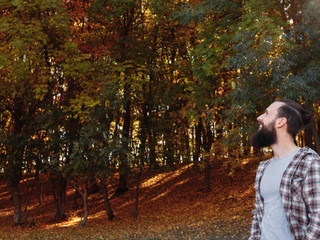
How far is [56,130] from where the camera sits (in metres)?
15.6

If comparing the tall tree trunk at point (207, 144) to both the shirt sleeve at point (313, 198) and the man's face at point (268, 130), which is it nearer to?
the man's face at point (268, 130)

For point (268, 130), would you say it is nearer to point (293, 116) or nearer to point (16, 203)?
point (293, 116)

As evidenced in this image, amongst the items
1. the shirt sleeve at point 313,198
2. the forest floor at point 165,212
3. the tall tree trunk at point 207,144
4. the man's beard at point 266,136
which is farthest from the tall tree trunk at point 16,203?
the shirt sleeve at point 313,198

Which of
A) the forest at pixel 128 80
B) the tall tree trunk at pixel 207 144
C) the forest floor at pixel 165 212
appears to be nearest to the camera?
the forest at pixel 128 80

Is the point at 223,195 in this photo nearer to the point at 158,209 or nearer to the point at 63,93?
the point at 158,209

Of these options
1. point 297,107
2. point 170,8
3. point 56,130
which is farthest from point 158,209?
point 297,107

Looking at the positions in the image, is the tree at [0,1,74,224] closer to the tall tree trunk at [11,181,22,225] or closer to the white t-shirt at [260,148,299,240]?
the tall tree trunk at [11,181,22,225]

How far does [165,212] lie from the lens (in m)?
18.8

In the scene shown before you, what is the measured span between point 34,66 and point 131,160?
18.8 ft

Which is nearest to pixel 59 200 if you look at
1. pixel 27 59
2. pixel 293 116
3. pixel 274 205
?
pixel 27 59

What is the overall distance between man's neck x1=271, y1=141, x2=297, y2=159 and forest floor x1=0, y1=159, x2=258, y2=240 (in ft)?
29.5

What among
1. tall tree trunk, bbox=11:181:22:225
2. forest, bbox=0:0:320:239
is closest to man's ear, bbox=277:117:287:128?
forest, bbox=0:0:320:239

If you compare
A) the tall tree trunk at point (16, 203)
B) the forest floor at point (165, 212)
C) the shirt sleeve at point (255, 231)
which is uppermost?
the shirt sleeve at point (255, 231)

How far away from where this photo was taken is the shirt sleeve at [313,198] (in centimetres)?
200
